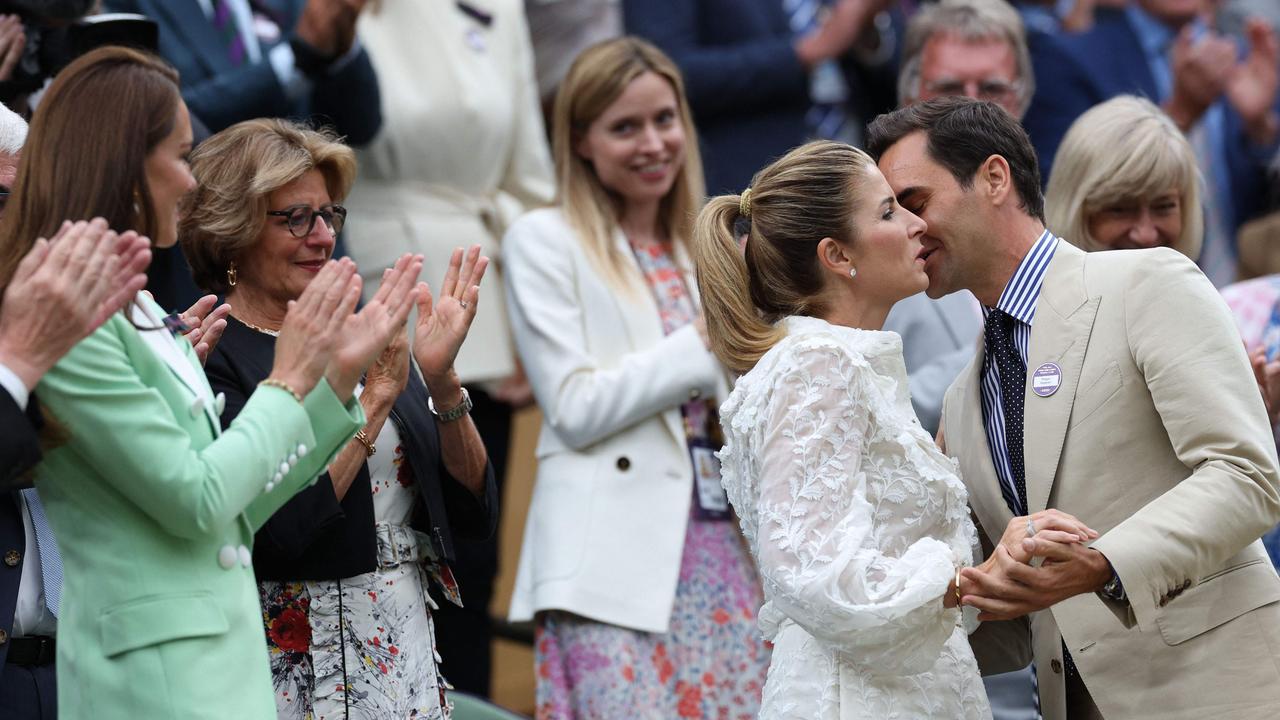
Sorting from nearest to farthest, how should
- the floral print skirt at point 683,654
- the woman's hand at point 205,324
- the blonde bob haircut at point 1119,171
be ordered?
1. the woman's hand at point 205,324
2. the blonde bob haircut at point 1119,171
3. the floral print skirt at point 683,654

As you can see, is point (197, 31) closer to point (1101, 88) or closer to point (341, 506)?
point (341, 506)

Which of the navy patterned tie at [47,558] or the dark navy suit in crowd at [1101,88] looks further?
the dark navy suit in crowd at [1101,88]

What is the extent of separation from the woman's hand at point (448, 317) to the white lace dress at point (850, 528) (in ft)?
1.99

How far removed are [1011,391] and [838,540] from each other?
71 centimetres

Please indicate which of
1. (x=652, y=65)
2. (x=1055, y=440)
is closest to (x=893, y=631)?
(x=1055, y=440)

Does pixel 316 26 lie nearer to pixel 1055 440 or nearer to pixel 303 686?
pixel 303 686

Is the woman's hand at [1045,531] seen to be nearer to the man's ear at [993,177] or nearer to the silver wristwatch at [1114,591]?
the silver wristwatch at [1114,591]

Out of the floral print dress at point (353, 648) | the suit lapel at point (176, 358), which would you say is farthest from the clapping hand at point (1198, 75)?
the suit lapel at point (176, 358)

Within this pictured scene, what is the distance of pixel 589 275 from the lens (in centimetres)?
446

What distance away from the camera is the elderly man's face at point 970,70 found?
5012 mm

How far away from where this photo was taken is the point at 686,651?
4.32 metres

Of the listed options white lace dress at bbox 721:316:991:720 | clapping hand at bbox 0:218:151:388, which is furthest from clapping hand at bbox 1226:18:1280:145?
clapping hand at bbox 0:218:151:388

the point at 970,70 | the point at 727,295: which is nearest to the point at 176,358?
the point at 727,295

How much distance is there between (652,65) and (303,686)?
7.41 ft
